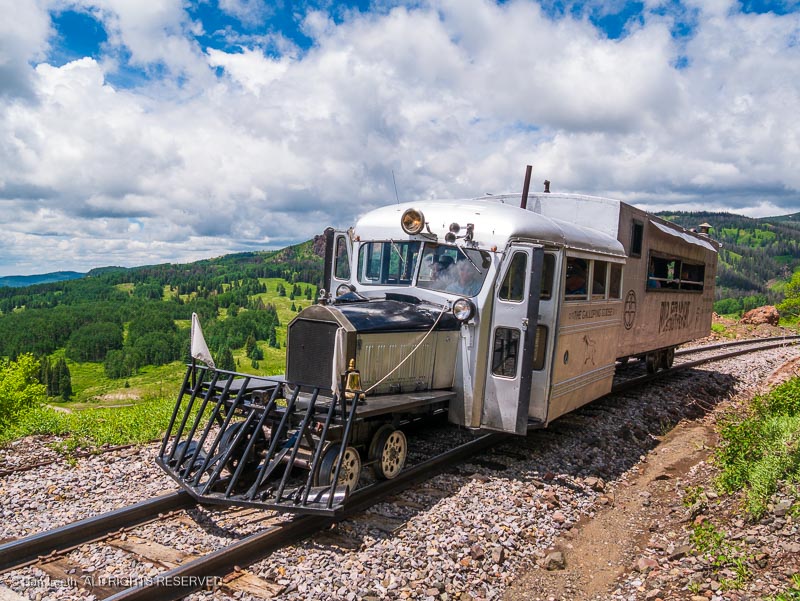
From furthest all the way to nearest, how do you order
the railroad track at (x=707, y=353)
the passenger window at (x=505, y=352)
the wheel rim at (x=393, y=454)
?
the railroad track at (x=707, y=353) → the passenger window at (x=505, y=352) → the wheel rim at (x=393, y=454)

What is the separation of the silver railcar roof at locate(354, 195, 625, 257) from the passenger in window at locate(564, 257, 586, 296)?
0.73ft

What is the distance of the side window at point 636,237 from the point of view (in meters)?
11.5

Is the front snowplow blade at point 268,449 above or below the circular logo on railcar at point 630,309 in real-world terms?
below

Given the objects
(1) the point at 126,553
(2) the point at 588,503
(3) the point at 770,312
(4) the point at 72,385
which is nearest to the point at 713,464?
(2) the point at 588,503

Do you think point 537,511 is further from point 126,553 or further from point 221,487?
point 126,553

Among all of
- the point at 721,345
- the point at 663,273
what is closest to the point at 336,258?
the point at 663,273

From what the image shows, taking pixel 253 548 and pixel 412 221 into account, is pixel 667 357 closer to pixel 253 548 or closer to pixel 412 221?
pixel 412 221

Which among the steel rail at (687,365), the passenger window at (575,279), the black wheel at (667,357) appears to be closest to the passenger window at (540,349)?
the passenger window at (575,279)

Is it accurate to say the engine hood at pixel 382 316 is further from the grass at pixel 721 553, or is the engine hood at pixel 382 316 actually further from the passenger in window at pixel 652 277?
the passenger in window at pixel 652 277

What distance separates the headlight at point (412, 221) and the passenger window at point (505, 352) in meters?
1.69

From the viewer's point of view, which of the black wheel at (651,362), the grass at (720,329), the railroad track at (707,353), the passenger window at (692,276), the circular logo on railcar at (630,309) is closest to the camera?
the circular logo on railcar at (630,309)

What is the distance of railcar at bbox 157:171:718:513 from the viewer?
20.2 feet

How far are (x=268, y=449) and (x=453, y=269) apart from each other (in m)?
3.32

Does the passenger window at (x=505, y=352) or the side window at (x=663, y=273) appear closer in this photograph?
the passenger window at (x=505, y=352)
